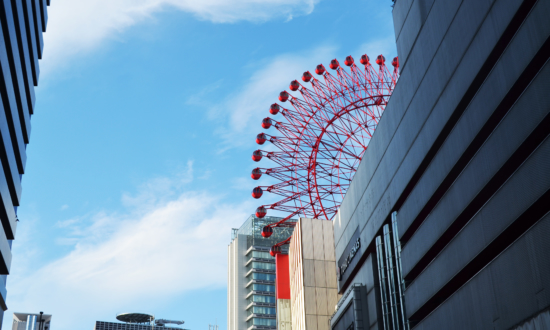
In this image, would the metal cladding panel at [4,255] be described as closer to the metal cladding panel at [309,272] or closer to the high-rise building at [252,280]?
the metal cladding panel at [309,272]

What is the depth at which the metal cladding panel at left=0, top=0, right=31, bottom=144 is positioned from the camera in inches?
1551

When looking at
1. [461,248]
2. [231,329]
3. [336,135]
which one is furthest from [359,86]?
[231,329]

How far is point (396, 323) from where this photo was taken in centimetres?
3853

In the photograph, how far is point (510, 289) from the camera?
2406 cm

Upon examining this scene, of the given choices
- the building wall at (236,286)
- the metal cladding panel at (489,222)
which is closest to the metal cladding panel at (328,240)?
the metal cladding panel at (489,222)

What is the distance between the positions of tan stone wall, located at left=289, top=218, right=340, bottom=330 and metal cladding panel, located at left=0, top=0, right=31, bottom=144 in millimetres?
24503

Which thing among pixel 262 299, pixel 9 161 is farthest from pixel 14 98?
pixel 262 299

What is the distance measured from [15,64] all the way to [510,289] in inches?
1376

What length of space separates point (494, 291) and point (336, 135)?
38766mm

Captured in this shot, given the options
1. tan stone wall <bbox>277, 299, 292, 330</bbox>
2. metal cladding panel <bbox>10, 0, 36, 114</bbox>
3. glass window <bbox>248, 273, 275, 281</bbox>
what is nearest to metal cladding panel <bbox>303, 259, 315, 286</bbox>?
tan stone wall <bbox>277, 299, 292, 330</bbox>

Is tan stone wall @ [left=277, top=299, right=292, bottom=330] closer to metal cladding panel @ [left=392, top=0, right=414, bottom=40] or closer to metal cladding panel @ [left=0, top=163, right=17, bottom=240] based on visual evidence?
metal cladding panel @ [left=0, top=163, right=17, bottom=240]

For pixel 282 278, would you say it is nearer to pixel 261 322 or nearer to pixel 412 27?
pixel 412 27

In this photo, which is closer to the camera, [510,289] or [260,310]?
[510,289]

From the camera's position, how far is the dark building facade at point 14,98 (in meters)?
40.8
